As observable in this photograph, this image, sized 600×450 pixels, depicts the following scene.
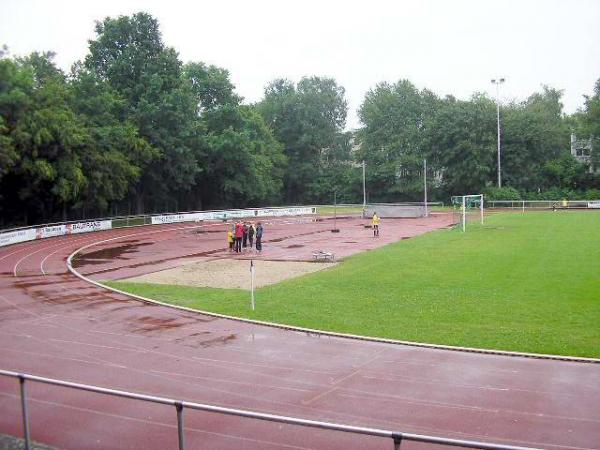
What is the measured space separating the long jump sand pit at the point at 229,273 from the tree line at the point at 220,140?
2032 cm

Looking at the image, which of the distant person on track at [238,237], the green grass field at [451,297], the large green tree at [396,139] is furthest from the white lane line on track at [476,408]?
the large green tree at [396,139]

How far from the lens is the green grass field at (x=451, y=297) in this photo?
14922 millimetres

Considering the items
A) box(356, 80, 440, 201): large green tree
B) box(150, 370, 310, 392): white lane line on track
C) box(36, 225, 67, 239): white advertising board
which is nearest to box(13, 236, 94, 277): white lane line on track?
box(36, 225, 67, 239): white advertising board

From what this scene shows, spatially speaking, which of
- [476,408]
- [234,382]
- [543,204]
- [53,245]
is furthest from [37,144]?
[543,204]

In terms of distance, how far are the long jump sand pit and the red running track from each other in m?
4.87

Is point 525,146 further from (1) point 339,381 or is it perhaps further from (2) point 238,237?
(1) point 339,381

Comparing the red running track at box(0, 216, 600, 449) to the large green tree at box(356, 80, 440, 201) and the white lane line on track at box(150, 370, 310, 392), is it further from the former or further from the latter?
the large green tree at box(356, 80, 440, 201)

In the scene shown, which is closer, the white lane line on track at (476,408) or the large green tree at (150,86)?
the white lane line on track at (476,408)

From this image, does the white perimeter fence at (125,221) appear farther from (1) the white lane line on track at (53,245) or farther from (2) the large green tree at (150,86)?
(2) the large green tree at (150,86)

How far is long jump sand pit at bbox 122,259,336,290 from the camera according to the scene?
81.0ft

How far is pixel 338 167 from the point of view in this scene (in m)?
102

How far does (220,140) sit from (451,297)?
54.9 m

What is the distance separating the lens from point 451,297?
19562 millimetres

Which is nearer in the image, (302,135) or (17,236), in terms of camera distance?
(17,236)
